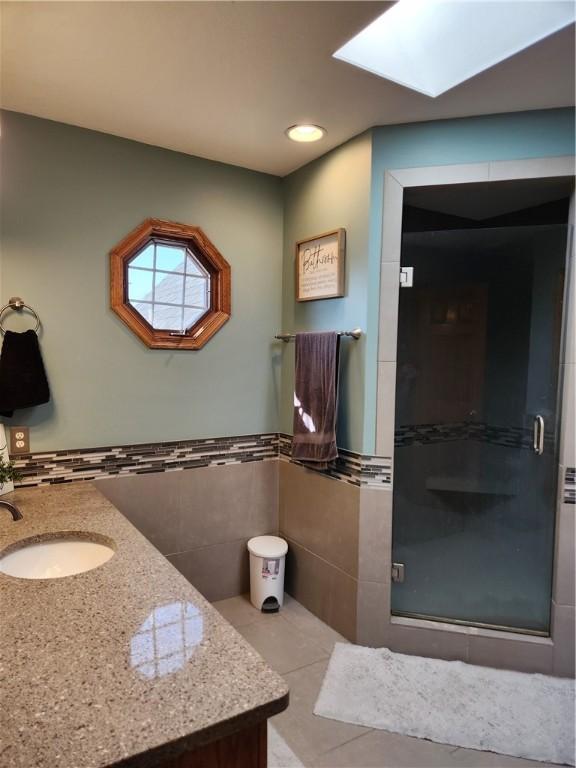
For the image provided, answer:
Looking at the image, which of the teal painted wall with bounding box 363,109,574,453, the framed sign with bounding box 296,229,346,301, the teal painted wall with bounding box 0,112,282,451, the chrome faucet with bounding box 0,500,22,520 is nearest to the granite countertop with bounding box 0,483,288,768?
the chrome faucet with bounding box 0,500,22,520

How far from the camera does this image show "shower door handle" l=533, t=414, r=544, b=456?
6.70 feet

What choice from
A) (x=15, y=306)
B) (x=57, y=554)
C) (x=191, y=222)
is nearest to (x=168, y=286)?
(x=191, y=222)

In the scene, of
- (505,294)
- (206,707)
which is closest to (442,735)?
(206,707)

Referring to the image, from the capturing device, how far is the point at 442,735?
164cm

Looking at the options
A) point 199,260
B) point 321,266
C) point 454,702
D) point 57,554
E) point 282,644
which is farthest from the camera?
point 199,260

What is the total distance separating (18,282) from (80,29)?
0.98m

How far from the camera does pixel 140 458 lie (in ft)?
7.38

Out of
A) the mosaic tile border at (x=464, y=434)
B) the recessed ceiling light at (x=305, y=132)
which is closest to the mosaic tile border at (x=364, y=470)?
the mosaic tile border at (x=464, y=434)

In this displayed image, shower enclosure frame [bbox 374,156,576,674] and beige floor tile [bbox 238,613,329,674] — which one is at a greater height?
shower enclosure frame [bbox 374,156,576,674]

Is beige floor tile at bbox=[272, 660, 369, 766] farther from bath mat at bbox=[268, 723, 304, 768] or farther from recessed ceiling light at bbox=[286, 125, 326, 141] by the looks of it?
recessed ceiling light at bbox=[286, 125, 326, 141]

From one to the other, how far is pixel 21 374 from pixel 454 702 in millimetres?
2175

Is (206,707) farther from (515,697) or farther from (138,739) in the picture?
(515,697)

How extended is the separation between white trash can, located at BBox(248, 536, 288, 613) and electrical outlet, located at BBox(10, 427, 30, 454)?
1.23 meters

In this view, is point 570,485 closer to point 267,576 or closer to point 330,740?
point 330,740
